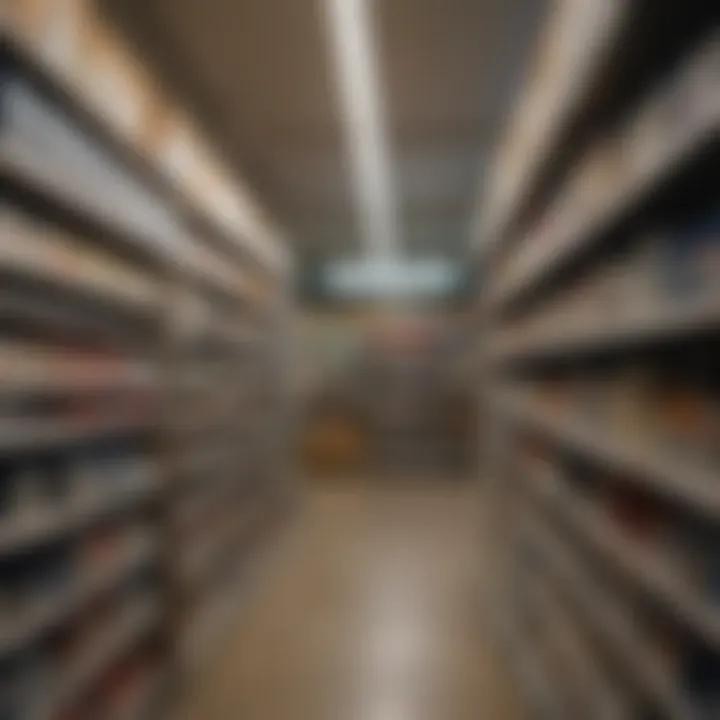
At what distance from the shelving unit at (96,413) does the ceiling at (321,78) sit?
2.02 feet

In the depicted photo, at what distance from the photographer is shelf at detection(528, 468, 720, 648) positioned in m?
1.65

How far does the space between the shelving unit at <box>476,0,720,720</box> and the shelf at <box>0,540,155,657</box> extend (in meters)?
1.57

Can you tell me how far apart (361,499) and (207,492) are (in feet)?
15.8

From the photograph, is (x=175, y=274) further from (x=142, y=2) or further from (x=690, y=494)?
(x=690, y=494)

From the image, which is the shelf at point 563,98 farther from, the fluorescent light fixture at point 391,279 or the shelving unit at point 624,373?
the fluorescent light fixture at point 391,279

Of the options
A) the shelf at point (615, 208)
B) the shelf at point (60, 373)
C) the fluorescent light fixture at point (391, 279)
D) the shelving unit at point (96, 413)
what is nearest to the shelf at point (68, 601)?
the shelving unit at point (96, 413)

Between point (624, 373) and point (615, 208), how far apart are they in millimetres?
600

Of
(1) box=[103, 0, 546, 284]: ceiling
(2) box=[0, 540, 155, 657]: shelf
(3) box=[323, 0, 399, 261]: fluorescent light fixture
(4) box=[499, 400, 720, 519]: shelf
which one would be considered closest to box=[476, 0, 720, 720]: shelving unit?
(4) box=[499, 400, 720, 519]: shelf

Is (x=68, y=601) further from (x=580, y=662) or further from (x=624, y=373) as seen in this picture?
(x=624, y=373)

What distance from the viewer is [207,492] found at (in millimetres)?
4566

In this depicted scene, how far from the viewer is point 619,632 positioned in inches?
90.3

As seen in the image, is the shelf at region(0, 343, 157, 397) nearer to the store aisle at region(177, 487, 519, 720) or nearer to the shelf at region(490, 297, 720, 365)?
the store aisle at region(177, 487, 519, 720)

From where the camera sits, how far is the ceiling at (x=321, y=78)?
3289mm

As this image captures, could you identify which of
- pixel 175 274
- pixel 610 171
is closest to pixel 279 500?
pixel 175 274
